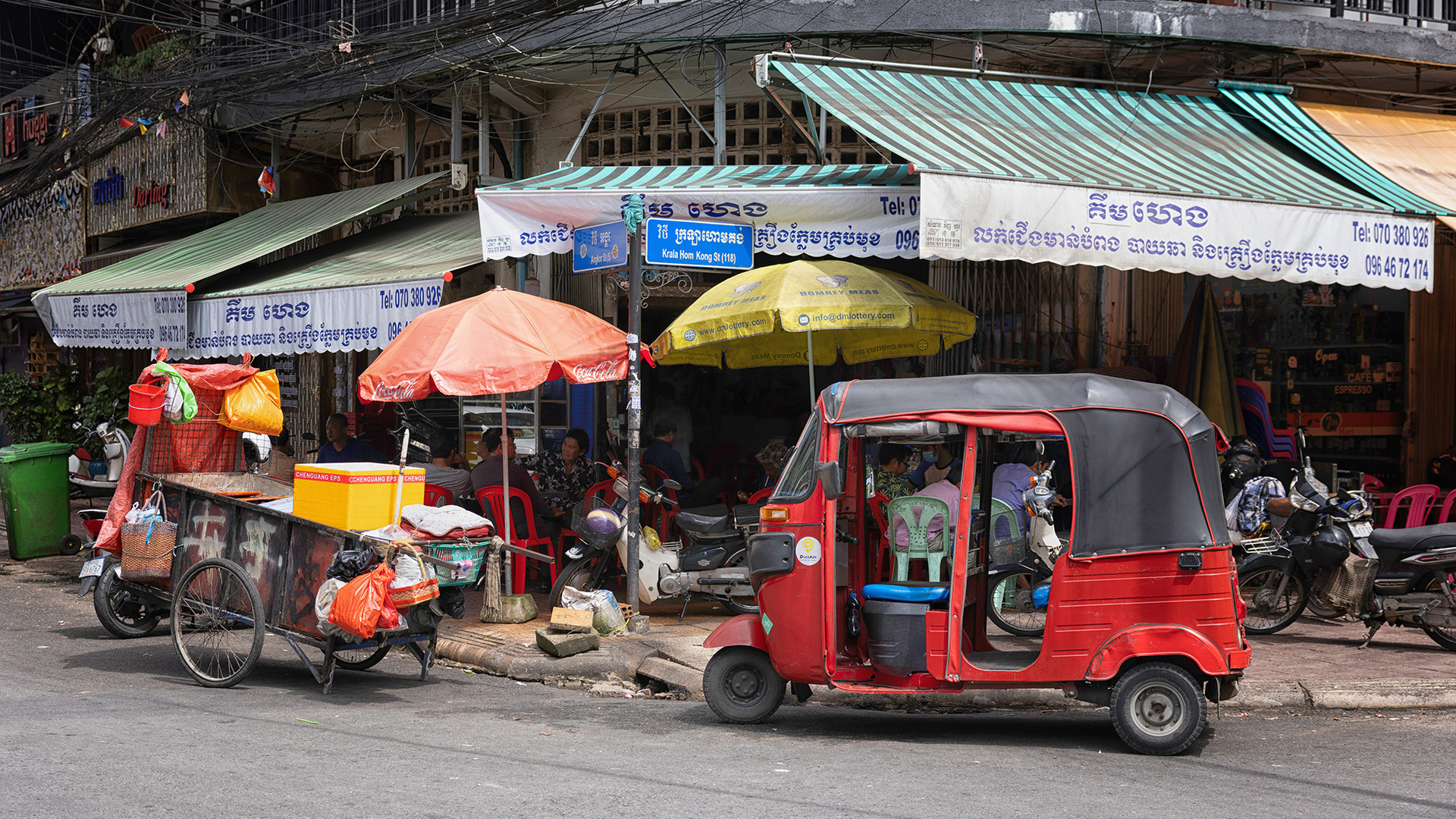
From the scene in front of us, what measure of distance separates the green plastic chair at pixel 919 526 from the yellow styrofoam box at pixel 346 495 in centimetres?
298

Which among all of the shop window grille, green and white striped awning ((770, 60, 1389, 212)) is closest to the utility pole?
green and white striped awning ((770, 60, 1389, 212))

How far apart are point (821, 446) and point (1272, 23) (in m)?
7.40

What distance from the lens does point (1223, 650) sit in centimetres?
563

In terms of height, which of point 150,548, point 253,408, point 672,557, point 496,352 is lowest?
point 672,557

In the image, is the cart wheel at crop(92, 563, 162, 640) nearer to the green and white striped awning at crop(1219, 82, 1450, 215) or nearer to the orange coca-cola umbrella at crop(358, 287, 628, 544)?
the orange coca-cola umbrella at crop(358, 287, 628, 544)

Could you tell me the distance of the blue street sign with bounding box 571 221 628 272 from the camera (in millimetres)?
8820

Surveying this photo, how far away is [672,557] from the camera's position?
9.45 meters

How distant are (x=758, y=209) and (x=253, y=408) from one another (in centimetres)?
408

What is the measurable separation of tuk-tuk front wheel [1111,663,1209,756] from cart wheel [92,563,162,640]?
6570 mm

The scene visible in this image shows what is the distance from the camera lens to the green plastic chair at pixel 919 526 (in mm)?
6895

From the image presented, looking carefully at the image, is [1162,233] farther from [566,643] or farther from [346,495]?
[346,495]

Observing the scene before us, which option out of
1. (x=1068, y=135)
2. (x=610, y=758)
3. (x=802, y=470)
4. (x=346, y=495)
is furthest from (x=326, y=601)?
(x=1068, y=135)

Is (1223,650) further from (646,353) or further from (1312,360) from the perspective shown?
(1312,360)

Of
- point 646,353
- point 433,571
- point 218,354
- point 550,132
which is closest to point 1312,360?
point 646,353
